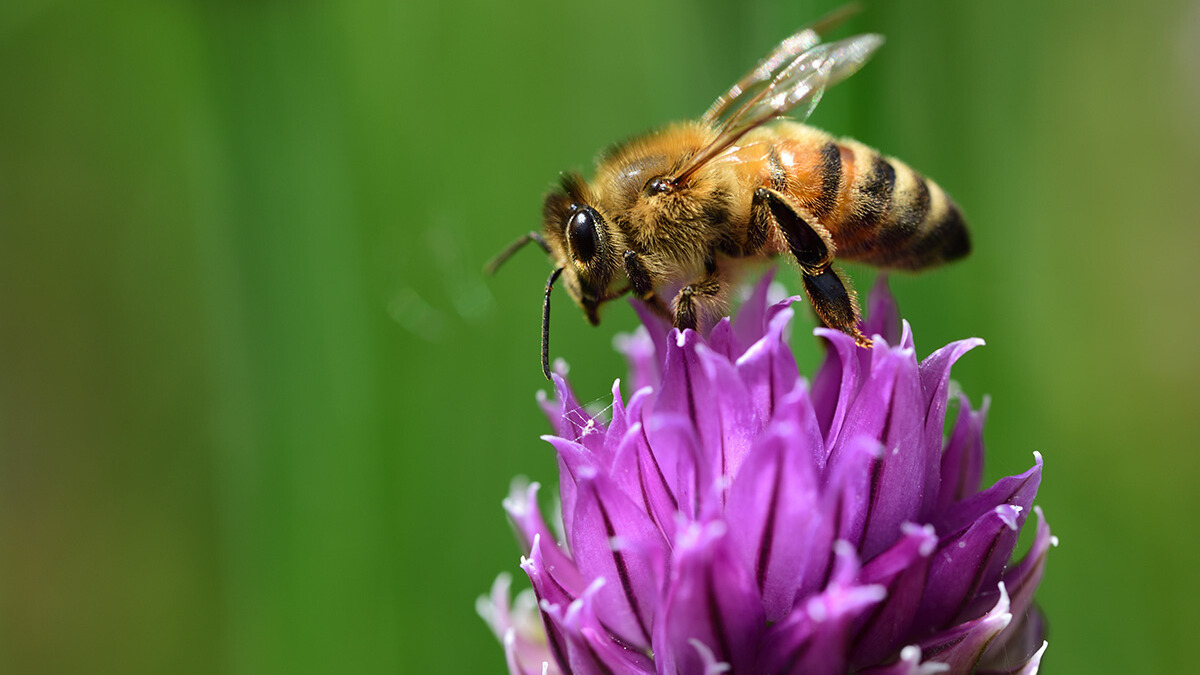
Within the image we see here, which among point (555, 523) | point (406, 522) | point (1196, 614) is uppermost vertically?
point (555, 523)

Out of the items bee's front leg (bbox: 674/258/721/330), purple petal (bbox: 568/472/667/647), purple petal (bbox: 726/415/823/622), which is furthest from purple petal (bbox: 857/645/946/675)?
bee's front leg (bbox: 674/258/721/330)

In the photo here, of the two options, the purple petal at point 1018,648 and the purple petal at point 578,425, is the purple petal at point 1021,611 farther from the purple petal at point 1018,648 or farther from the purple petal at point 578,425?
the purple petal at point 578,425

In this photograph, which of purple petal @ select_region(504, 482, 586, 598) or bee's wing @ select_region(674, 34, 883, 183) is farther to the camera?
bee's wing @ select_region(674, 34, 883, 183)

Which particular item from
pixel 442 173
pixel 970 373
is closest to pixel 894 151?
pixel 970 373

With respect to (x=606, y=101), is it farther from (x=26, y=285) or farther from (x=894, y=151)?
(x=26, y=285)

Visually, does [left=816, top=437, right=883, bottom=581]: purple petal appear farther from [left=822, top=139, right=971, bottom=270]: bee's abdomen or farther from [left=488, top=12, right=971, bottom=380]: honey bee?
[left=822, top=139, right=971, bottom=270]: bee's abdomen

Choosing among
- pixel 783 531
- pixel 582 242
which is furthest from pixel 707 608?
pixel 582 242
